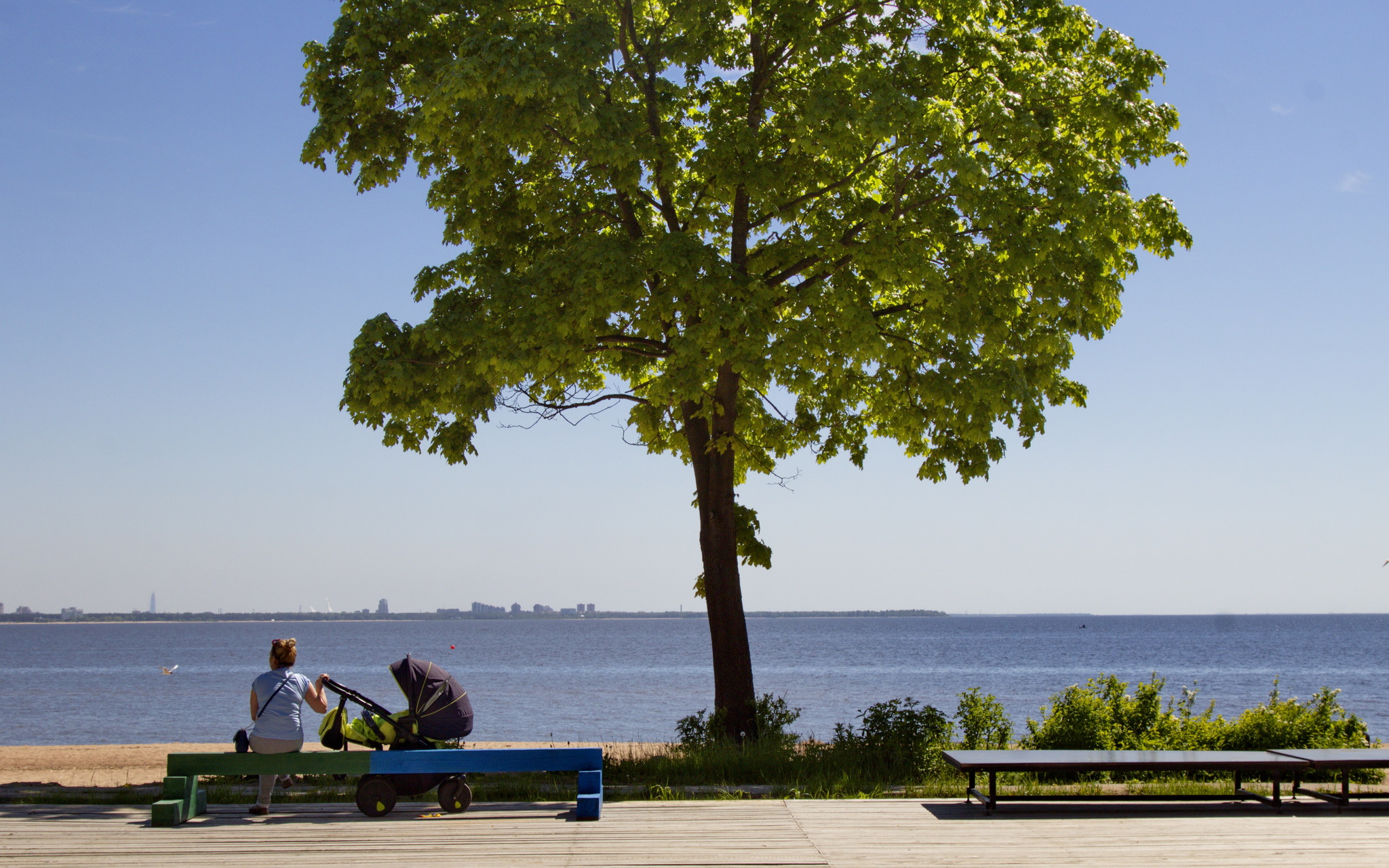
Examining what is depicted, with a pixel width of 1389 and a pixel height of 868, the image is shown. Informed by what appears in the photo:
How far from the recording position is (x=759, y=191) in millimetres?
13469

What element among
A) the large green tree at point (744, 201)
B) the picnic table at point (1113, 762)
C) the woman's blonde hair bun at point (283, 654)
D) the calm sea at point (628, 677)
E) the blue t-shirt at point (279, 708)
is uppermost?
the large green tree at point (744, 201)

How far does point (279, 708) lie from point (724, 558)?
253 inches

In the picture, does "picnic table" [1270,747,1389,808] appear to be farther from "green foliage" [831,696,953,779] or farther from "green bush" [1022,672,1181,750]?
"green foliage" [831,696,953,779]

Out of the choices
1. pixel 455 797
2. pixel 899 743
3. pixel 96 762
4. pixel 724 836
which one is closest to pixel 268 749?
pixel 455 797

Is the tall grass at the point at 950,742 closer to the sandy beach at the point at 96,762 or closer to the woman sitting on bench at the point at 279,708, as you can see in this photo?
the sandy beach at the point at 96,762

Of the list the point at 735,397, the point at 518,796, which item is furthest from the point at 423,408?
the point at 518,796

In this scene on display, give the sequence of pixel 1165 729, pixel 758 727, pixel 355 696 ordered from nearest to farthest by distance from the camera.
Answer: pixel 355 696 → pixel 1165 729 → pixel 758 727

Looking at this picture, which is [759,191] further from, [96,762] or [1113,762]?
[96,762]

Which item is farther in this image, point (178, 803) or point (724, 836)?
point (178, 803)

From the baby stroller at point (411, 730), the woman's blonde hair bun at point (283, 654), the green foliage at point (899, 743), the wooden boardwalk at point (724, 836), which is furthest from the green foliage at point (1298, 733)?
the woman's blonde hair bun at point (283, 654)

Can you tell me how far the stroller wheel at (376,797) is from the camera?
357 inches

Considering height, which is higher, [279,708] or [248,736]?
[279,708]

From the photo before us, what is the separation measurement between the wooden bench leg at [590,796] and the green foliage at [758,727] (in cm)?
346

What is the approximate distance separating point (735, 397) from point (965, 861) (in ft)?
27.8
